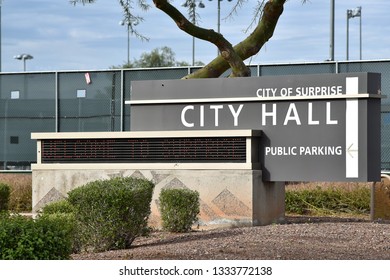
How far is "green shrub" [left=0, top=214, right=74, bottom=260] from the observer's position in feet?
33.2

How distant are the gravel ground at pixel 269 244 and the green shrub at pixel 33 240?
1.31 meters

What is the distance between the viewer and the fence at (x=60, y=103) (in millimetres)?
26000

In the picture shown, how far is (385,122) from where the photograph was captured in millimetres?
23156

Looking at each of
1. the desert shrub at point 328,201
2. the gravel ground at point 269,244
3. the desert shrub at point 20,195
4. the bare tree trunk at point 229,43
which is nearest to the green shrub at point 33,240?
the gravel ground at point 269,244

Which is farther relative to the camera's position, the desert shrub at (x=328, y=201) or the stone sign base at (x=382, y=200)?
the desert shrub at (x=328, y=201)

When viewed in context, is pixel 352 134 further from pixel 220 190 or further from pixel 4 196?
pixel 4 196

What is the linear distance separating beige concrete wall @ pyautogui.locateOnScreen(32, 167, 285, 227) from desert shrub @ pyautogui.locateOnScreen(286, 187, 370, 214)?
15.8 ft

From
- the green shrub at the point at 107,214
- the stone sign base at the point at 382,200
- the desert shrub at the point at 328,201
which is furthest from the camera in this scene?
the desert shrub at the point at 328,201

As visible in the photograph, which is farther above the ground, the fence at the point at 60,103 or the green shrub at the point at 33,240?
the fence at the point at 60,103

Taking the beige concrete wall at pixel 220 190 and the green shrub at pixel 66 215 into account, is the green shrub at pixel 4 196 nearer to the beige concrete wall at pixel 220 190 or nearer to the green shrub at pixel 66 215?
the beige concrete wall at pixel 220 190

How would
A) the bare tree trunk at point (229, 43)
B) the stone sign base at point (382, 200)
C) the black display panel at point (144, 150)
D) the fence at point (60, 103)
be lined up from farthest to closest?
the fence at point (60, 103)
the stone sign base at point (382, 200)
the bare tree trunk at point (229, 43)
the black display panel at point (144, 150)

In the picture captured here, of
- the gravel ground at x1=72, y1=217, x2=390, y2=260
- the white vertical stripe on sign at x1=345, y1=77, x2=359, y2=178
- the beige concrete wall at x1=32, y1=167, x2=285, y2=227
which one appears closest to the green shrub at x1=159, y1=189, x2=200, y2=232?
the gravel ground at x1=72, y1=217, x2=390, y2=260

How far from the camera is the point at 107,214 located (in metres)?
12.9
